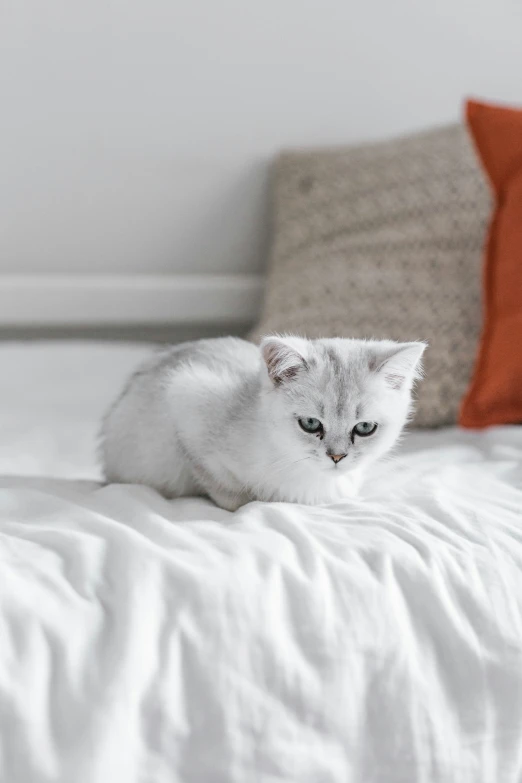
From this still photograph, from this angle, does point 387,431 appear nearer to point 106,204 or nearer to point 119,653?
point 119,653

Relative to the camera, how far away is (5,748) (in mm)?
584

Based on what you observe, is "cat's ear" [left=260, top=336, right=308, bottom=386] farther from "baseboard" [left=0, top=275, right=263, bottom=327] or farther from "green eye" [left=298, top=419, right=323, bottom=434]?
"baseboard" [left=0, top=275, right=263, bottom=327]

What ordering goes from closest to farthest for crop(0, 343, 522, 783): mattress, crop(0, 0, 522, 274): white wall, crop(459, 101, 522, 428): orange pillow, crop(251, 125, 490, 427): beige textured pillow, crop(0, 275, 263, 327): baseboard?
crop(0, 343, 522, 783): mattress
crop(459, 101, 522, 428): orange pillow
crop(251, 125, 490, 427): beige textured pillow
crop(0, 0, 522, 274): white wall
crop(0, 275, 263, 327): baseboard

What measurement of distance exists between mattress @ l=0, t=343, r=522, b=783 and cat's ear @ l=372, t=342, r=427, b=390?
15 centimetres

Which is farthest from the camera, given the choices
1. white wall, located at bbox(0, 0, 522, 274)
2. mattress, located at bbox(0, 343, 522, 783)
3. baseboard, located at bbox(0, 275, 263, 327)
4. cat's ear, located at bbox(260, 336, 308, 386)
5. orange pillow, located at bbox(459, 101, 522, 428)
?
baseboard, located at bbox(0, 275, 263, 327)

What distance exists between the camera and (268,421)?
2.96 feet

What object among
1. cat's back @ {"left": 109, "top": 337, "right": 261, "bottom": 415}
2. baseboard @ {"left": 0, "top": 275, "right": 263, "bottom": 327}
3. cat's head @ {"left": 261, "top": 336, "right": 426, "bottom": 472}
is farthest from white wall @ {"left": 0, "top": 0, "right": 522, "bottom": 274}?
cat's head @ {"left": 261, "top": 336, "right": 426, "bottom": 472}

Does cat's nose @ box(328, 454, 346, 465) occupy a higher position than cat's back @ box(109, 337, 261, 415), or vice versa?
cat's back @ box(109, 337, 261, 415)

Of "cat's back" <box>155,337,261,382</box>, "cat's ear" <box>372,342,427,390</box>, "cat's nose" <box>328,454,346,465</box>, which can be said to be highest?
"cat's ear" <box>372,342,427,390</box>

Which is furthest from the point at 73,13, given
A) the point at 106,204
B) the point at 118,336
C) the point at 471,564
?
the point at 471,564

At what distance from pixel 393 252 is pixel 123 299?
0.74 metres

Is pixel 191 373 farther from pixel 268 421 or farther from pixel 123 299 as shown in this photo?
pixel 123 299

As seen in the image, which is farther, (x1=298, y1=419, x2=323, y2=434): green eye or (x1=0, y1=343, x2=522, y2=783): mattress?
(x1=298, y1=419, x2=323, y2=434): green eye

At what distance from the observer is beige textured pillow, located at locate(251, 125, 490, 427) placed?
1.32 metres
